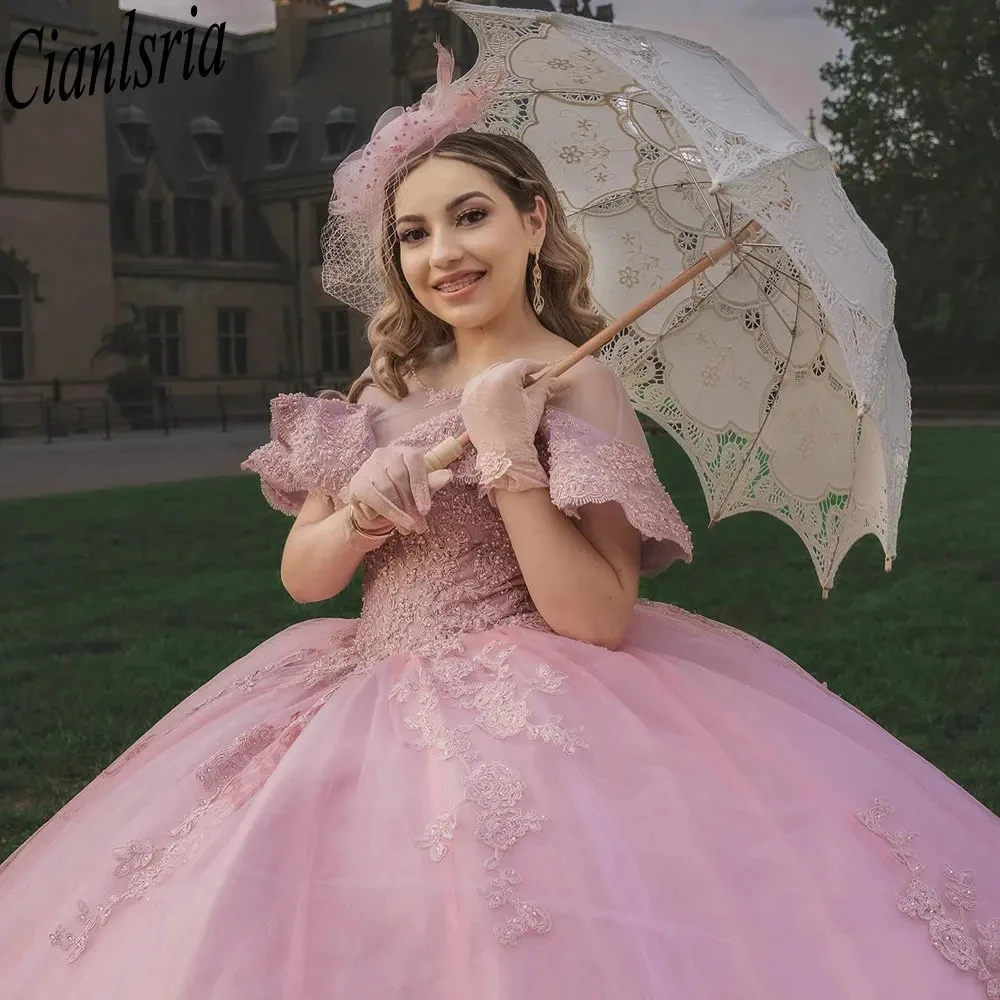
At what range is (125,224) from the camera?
852 cm

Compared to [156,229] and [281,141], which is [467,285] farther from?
[156,229]

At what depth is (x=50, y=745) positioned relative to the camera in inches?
138

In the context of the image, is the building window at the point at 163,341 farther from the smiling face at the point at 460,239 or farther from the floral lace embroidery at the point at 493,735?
the floral lace embroidery at the point at 493,735

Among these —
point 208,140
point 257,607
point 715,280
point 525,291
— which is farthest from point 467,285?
point 208,140

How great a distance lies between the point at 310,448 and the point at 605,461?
1.48 feet

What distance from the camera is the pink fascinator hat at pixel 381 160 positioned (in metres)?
1.70

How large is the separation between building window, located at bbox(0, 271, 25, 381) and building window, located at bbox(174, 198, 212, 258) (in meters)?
1.18

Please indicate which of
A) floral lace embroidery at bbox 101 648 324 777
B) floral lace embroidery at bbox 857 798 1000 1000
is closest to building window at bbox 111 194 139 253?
floral lace embroidery at bbox 101 648 324 777

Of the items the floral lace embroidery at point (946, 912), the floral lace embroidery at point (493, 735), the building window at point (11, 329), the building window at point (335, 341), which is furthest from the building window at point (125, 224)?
the floral lace embroidery at point (946, 912)

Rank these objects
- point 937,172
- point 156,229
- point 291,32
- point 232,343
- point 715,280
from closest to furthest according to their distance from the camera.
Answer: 1. point 715,280
2. point 291,32
3. point 937,172
4. point 232,343
5. point 156,229

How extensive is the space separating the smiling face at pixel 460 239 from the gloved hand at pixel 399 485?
30cm

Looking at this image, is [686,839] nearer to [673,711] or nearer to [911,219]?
[673,711]

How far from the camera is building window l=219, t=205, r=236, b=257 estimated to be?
8422 mm

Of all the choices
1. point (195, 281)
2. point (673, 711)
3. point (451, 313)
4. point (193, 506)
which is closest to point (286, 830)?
point (673, 711)
